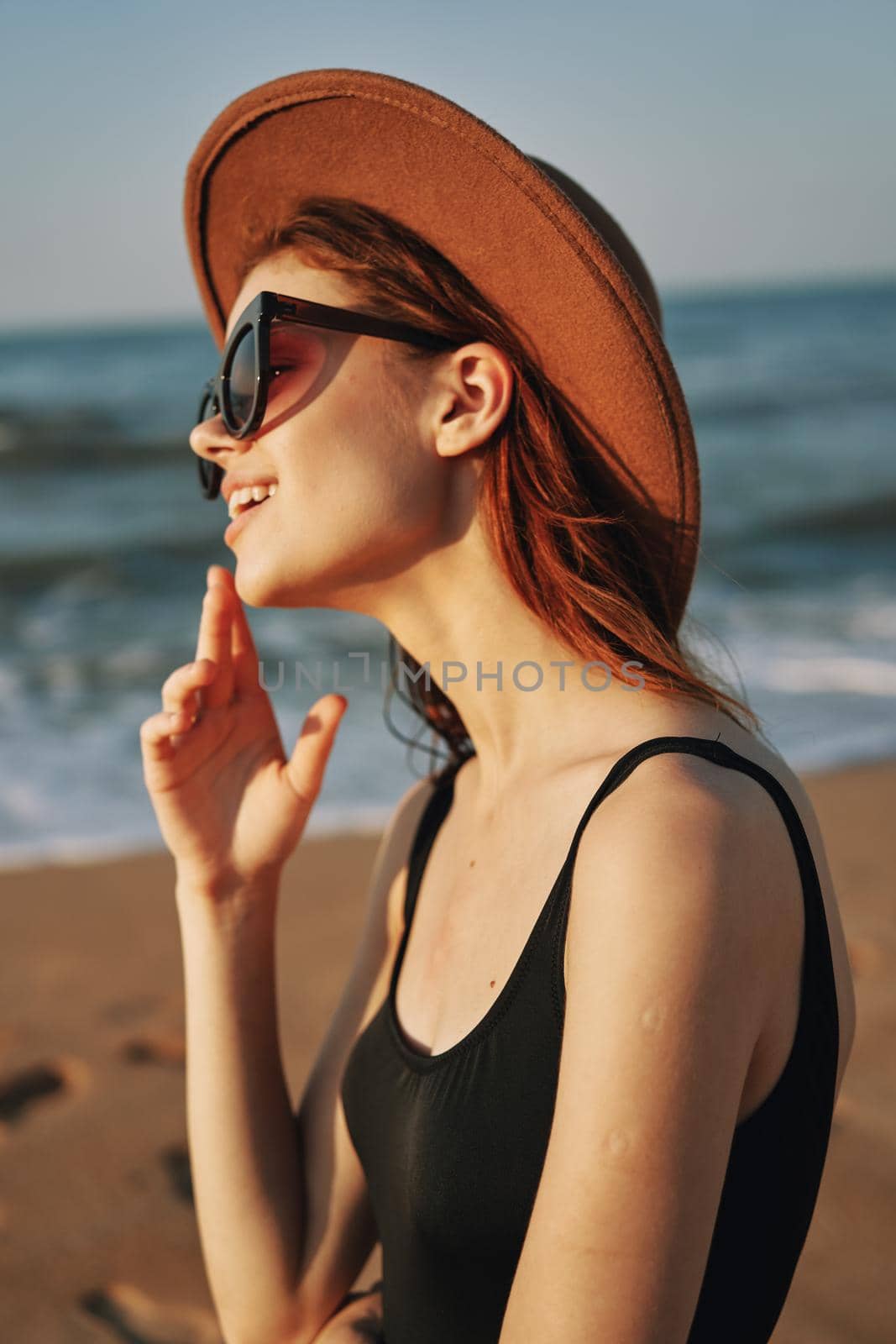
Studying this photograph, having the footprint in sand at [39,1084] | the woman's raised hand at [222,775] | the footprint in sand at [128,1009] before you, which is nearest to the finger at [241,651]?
the woman's raised hand at [222,775]

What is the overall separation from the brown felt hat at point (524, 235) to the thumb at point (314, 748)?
615 millimetres

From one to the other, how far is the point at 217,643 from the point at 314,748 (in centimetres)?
27

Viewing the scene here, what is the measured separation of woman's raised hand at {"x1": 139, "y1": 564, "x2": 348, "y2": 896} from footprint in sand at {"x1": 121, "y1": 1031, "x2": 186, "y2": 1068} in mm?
1777

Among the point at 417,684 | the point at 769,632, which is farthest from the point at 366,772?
the point at 769,632

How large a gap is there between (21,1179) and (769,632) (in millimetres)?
7284

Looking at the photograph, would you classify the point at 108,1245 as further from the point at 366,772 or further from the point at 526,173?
the point at 366,772

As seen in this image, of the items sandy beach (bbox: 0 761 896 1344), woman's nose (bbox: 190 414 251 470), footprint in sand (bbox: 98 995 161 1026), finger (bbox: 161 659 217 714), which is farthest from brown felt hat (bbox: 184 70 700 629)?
footprint in sand (bbox: 98 995 161 1026)

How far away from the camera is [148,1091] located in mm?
3549

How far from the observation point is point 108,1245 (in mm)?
2951

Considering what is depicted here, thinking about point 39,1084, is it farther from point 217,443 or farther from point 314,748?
point 217,443

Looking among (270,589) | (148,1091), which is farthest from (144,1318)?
(270,589)

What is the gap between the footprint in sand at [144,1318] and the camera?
2.71 m

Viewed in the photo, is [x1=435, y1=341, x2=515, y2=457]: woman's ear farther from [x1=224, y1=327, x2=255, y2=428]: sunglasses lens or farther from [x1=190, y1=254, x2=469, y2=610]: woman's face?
[x1=224, y1=327, x2=255, y2=428]: sunglasses lens

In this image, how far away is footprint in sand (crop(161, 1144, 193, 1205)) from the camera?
3.16 m
